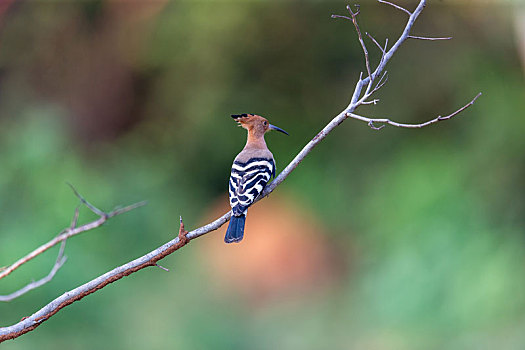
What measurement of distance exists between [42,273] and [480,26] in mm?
5278

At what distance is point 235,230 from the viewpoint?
9.33 ft

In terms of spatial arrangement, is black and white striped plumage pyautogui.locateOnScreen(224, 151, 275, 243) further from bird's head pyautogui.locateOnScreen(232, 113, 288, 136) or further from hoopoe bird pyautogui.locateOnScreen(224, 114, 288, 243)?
bird's head pyautogui.locateOnScreen(232, 113, 288, 136)

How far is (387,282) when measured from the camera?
20.1ft

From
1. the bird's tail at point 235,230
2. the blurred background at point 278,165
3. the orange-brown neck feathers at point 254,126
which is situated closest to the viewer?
the bird's tail at point 235,230

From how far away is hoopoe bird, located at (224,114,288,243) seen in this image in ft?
9.36

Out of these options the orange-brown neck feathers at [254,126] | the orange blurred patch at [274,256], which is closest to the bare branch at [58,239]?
the orange-brown neck feathers at [254,126]

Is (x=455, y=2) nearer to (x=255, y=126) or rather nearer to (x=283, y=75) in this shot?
(x=283, y=75)

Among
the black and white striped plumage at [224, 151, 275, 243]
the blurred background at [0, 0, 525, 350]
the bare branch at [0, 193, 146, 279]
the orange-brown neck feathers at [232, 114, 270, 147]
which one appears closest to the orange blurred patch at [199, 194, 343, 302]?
the blurred background at [0, 0, 525, 350]

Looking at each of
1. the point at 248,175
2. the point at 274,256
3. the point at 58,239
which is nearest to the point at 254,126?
the point at 248,175

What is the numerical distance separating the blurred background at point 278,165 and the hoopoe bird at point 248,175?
264 cm

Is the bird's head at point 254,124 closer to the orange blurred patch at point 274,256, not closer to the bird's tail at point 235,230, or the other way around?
the bird's tail at point 235,230

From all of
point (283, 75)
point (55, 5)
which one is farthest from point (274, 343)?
point (55, 5)

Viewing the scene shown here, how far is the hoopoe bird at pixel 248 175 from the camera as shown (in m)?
2.85

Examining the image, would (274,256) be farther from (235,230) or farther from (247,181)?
(235,230)
